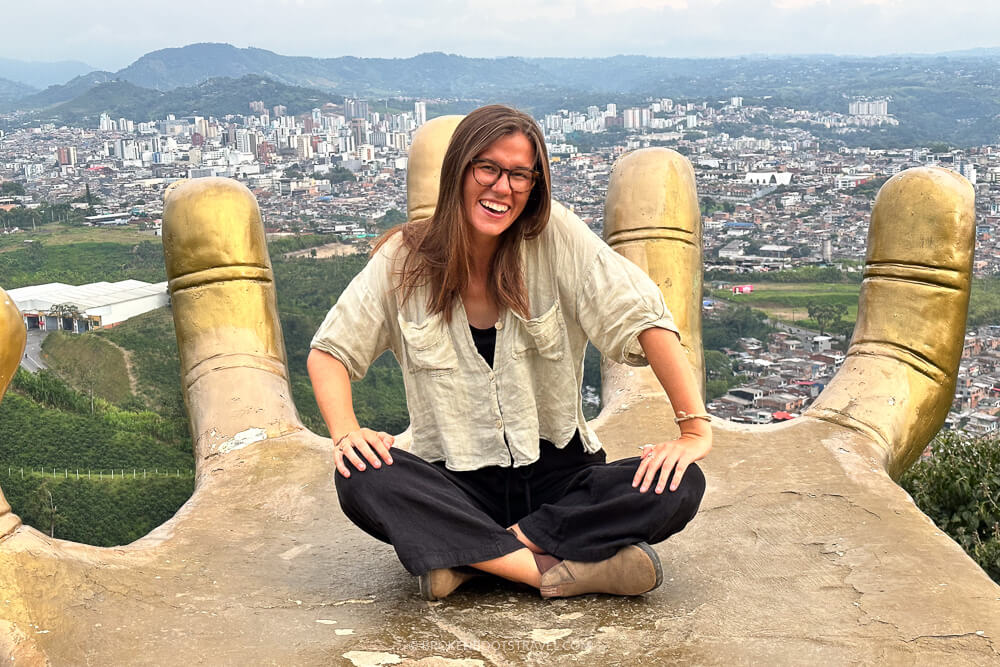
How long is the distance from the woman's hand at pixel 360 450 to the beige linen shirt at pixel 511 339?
210mm

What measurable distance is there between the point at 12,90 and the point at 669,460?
49079 millimetres

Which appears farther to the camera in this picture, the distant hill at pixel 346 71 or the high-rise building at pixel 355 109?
the distant hill at pixel 346 71

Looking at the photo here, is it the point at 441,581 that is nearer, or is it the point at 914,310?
the point at 441,581

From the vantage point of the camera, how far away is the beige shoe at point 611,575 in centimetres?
260

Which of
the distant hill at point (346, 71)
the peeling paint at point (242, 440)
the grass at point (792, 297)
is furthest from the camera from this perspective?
the distant hill at point (346, 71)

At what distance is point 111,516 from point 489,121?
8.26m

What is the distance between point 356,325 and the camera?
2713 mm

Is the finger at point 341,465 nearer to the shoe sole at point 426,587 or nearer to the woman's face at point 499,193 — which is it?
the shoe sole at point 426,587

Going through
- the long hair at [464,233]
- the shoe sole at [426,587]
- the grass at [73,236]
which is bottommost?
the grass at [73,236]

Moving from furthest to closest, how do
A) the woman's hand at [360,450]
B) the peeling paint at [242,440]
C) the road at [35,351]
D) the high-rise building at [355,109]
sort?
1. the high-rise building at [355,109]
2. the road at [35,351]
3. the peeling paint at [242,440]
4. the woman's hand at [360,450]

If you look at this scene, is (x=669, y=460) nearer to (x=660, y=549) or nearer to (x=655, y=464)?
(x=655, y=464)

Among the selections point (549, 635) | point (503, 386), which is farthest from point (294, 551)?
point (549, 635)

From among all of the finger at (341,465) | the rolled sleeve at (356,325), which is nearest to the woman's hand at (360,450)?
the finger at (341,465)

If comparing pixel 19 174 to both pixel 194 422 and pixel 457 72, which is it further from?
pixel 457 72
